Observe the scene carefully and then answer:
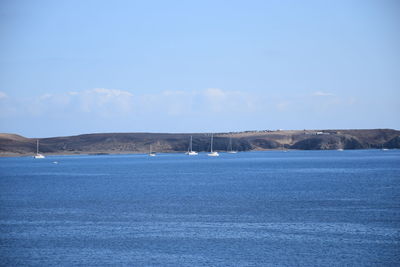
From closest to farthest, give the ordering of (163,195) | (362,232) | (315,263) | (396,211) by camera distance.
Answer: (315,263)
(362,232)
(396,211)
(163,195)

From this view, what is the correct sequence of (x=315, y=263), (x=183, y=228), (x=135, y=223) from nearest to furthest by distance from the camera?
(x=315, y=263) < (x=183, y=228) < (x=135, y=223)

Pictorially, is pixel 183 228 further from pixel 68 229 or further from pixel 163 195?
pixel 163 195

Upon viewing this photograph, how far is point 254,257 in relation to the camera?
25.3 meters

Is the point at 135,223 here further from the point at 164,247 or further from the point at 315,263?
the point at 315,263

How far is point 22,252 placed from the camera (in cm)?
2691

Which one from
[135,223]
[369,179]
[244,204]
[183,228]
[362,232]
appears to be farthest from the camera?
[369,179]

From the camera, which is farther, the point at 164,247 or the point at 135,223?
the point at 135,223

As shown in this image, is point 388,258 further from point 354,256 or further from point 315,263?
point 315,263

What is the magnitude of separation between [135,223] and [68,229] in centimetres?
392

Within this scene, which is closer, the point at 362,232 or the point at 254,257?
the point at 254,257

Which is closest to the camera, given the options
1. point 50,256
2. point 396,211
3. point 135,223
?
point 50,256

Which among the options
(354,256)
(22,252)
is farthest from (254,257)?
(22,252)

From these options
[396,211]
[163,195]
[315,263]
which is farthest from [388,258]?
[163,195]

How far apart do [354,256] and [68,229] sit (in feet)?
52.5
